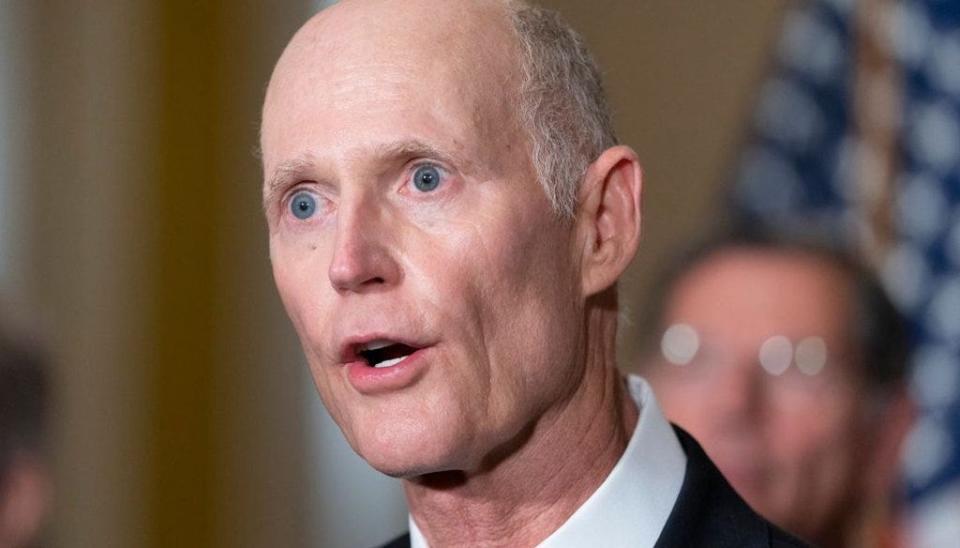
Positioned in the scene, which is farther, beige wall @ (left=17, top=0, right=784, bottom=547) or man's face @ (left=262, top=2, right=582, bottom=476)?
beige wall @ (left=17, top=0, right=784, bottom=547)

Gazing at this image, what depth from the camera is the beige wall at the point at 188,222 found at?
207 inches

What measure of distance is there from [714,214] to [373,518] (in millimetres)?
1437

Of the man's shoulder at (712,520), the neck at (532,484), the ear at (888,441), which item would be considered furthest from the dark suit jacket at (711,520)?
the ear at (888,441)

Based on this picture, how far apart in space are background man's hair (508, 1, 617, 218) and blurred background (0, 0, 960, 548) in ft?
8.77

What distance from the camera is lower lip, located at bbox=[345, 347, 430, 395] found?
2.01 m

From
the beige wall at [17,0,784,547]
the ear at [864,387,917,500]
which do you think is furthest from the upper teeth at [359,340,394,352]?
the beige wall at [17,0,784,547]

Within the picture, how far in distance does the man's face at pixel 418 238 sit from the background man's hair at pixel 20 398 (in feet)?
8.59

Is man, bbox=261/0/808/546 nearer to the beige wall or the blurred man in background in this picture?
the blurred man in background

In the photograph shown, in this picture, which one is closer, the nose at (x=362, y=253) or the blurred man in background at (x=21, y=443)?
the nose at (x=362, y=253)

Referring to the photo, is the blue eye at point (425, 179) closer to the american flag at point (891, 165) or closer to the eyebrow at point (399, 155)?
the eyebrow at point (399, 155)

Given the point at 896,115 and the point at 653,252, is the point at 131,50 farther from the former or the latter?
the point at 896,115

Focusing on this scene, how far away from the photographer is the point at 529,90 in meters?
2.13

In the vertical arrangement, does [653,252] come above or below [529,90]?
below

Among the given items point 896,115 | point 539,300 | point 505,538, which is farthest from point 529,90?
point 896,115
